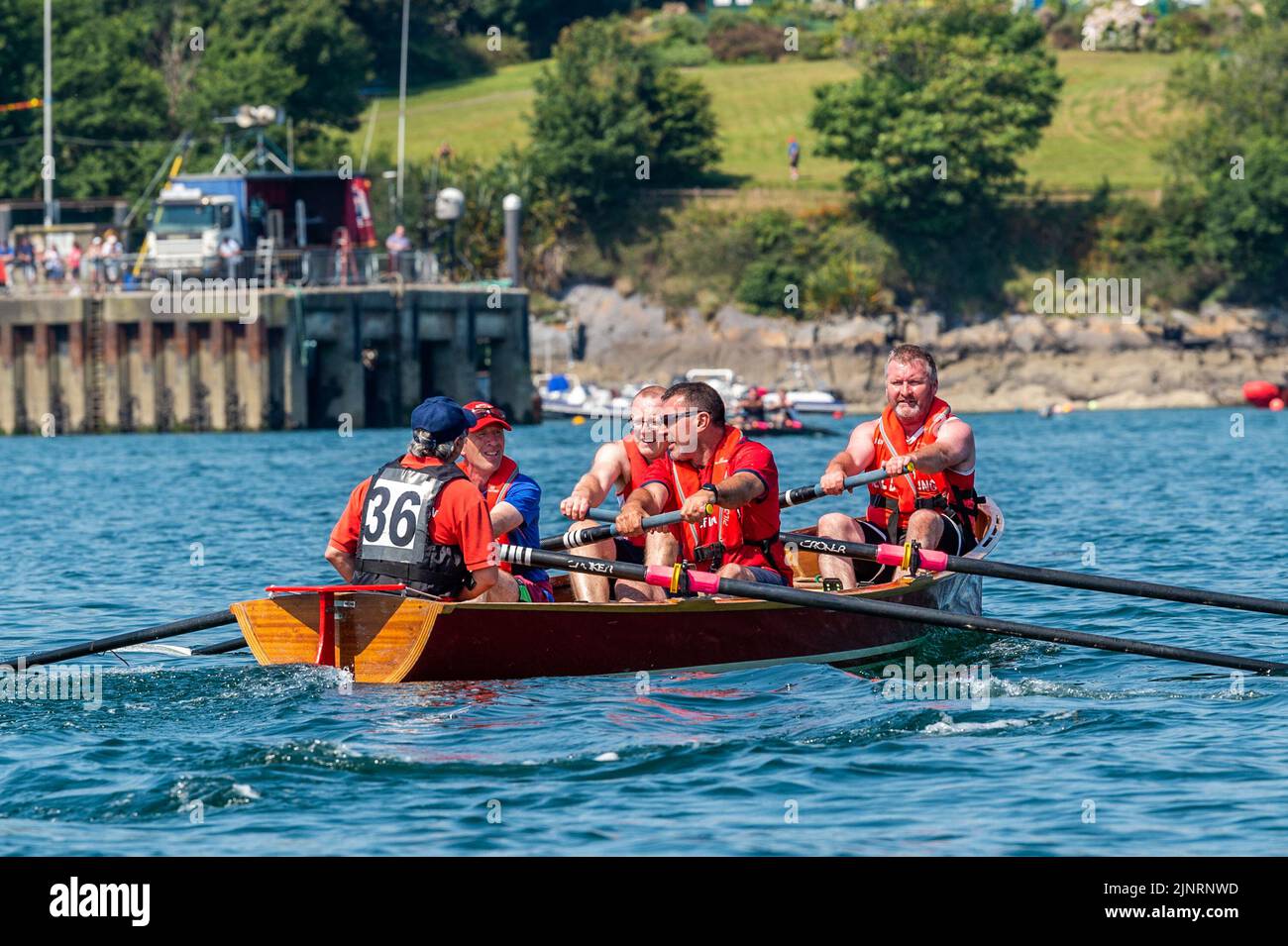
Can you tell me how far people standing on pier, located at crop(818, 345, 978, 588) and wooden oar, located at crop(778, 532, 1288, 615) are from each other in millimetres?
382

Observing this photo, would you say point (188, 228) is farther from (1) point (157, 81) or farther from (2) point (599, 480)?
Answer: (2) point (599, 480)

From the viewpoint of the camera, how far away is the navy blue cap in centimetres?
1367

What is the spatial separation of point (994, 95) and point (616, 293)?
57.8ft

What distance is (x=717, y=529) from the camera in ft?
51.2

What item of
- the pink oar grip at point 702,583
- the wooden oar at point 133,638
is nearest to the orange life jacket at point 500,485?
the pink oar grip at point 702,583

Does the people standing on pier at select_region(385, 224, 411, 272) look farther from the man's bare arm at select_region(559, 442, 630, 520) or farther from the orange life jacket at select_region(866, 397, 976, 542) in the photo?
the man's bare arm at select_region(559, 442, 630, 520)

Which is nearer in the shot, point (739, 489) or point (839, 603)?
point (739, 489)

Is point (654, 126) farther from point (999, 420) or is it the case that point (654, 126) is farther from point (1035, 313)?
point (999, 420)

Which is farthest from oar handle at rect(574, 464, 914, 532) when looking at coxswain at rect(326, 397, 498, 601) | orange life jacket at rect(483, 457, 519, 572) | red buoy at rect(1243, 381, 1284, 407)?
red buoy at rect(1243, 381, 1284, 407)

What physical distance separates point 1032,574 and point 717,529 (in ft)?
8.32

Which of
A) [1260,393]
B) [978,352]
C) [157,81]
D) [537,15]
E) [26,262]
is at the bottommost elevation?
[1260,393]

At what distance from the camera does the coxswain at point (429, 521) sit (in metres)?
13.7

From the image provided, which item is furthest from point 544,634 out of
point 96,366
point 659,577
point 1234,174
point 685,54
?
point 685,54
